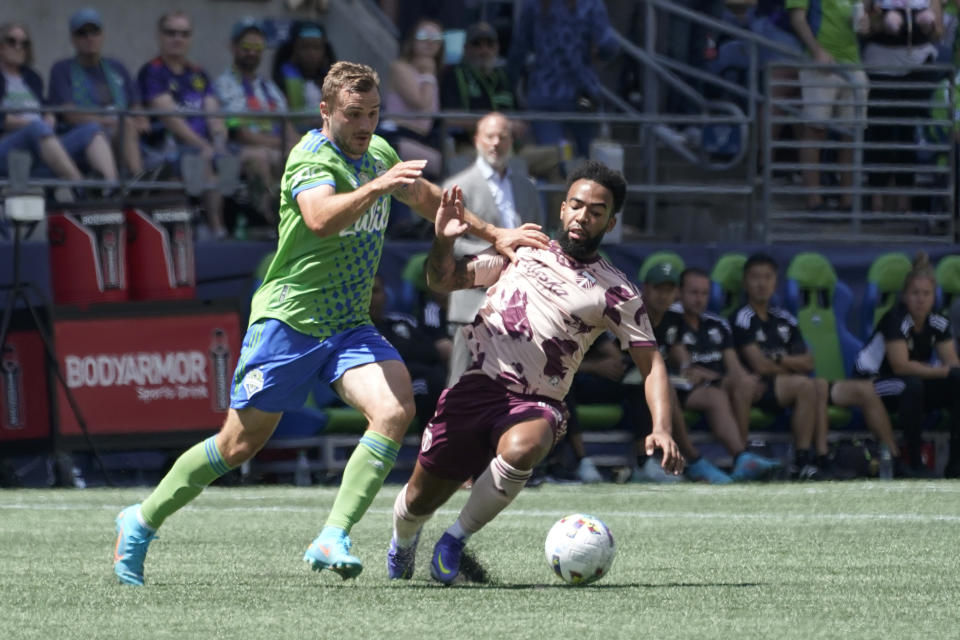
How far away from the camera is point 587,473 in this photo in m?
13.8

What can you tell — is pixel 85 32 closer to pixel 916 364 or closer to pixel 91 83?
pixel 91 83

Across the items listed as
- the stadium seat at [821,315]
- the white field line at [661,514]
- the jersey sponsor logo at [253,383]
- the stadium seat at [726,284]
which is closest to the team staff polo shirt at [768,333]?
the stadium seat at [726,284]

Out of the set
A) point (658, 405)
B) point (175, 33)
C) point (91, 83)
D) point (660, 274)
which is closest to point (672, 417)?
point (660, 274)

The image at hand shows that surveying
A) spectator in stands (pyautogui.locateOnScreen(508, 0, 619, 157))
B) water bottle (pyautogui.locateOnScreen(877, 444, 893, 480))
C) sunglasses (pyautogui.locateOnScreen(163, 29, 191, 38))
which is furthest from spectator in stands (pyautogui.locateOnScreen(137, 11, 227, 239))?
water bottle (pyautogui.locateOnScreen(877, 444, 893, 480))

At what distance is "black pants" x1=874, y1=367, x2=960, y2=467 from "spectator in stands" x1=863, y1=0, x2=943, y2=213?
8.86 ft

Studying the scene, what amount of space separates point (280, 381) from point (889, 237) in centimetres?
1048

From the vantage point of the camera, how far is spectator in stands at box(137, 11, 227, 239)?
48.0 ft

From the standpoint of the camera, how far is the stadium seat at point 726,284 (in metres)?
15.2

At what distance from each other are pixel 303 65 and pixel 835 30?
5.05 m

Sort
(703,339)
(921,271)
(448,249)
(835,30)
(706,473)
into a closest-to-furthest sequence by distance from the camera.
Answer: (448,249) → (706,473) → (703,339) → (921,271) → (835,30)

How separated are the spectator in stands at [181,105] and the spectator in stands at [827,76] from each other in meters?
5.18

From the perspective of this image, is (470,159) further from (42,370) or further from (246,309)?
(42,370)

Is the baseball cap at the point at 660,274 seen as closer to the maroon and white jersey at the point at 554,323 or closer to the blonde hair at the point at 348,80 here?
the maroon and white jersey at the point at 554,323

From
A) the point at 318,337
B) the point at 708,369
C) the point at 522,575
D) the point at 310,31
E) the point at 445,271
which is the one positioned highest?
the point at 310,31
